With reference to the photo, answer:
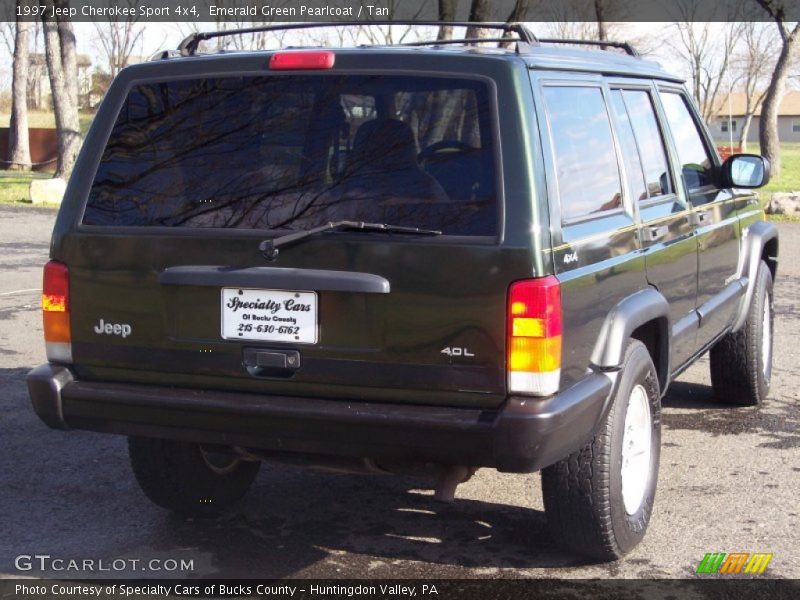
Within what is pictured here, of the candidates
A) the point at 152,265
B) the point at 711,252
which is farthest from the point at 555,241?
the point at 711,252

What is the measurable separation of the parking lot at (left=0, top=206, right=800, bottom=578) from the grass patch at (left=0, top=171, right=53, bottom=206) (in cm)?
1814

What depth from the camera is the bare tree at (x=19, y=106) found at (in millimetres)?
37094

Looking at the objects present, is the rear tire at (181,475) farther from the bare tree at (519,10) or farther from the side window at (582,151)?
the bare tree at (519,10)

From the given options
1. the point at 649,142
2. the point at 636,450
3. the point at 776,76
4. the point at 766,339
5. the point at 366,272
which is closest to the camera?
the point at 366,272

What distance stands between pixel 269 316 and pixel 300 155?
564 millimetres

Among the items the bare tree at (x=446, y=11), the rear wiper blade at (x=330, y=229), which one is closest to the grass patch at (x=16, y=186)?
the bare tree at (x=446, y=11)

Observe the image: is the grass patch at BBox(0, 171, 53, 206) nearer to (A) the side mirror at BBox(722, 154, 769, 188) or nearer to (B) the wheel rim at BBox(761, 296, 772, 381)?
(B) the wheel rim at BBox(761, 296, 772, 381)

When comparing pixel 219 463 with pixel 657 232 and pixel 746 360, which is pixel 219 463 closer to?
pixel 657 232

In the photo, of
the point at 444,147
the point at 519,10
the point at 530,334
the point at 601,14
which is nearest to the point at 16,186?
the point at 519,10

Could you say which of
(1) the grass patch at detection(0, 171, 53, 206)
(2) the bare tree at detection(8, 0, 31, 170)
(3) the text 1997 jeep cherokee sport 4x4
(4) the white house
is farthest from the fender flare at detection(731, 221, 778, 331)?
(4) the white house

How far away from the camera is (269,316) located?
3742 millimetres

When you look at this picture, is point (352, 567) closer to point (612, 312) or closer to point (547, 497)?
point (547, 497)

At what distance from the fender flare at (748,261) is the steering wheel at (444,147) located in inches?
121

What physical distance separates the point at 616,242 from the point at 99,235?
192cm
